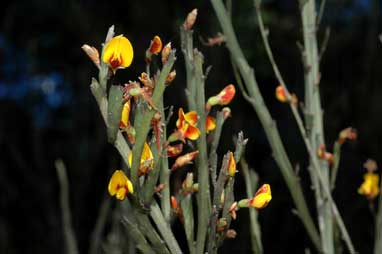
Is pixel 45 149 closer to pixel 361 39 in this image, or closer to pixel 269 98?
pixel 269 98

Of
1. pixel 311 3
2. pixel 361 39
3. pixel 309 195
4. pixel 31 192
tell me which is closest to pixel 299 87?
pixel 309 195

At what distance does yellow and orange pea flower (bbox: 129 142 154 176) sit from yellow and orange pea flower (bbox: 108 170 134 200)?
0.08ft

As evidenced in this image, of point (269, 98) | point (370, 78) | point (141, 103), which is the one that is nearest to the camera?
point (141, 103)

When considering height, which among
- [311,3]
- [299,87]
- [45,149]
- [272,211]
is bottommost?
[272,211]

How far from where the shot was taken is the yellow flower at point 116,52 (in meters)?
1.04

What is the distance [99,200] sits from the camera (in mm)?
3436

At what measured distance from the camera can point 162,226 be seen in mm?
1111

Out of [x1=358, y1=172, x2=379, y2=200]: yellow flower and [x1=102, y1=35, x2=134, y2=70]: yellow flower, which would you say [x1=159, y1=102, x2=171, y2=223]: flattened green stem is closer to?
[x1=102, y1=35, x2=134, y2=70]: yellow flower

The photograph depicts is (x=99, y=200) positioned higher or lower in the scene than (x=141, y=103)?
higher

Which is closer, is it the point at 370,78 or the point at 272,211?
the point at 272,211

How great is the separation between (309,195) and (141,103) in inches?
86.9

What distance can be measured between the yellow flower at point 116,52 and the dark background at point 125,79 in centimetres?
151

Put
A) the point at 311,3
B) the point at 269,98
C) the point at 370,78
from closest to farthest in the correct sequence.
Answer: the point at 311,3, the point at 370,78, the point at 269,98

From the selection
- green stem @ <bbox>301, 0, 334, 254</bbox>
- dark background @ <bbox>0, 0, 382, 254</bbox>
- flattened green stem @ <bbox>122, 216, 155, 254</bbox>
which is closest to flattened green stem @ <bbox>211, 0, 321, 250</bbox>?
green stem @ <bbox>301, 0, 334, 254</bbox>
